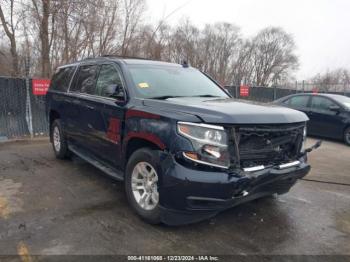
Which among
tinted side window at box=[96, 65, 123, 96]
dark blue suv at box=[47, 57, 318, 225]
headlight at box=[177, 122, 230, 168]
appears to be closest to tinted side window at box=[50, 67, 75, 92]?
dark blue suv at box=[47, 57, 318, 225]

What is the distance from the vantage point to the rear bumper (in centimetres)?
299

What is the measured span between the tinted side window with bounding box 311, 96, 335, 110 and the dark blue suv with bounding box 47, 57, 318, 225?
663 centimetres

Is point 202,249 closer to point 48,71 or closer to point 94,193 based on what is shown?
point 94,193

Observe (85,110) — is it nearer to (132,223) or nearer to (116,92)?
(116,92)

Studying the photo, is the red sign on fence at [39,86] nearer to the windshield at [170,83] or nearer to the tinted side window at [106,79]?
the tinted side window at [106,79]

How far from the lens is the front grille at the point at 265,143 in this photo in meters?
3.14

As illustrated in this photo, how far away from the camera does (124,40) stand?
18.9m

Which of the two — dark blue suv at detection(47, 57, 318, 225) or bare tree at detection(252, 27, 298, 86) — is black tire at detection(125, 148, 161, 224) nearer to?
dark blue suv at detection(47, 57, 318, 225)

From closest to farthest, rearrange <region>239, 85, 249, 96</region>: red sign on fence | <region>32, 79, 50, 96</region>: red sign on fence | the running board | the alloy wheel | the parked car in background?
1. the alloy wheel
2. the running board
3. <region>32, 79, 50, 96</region>: red sign on fence
4. the parked car in background
5. <region>239, 85, 249, 96</region>: red sign on fence

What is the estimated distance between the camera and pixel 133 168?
3.72 m

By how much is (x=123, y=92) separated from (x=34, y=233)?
6.26ft

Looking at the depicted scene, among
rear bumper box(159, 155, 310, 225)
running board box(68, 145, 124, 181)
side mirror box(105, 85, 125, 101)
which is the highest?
side mirror box(105, 85, 125, 101)

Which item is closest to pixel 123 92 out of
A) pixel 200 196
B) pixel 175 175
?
pixel 175 175

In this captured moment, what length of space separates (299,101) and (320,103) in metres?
0.81
